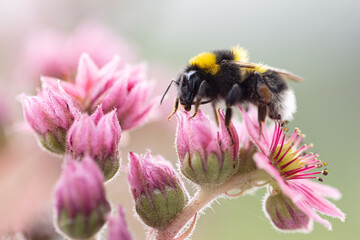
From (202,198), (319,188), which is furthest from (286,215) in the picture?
(202,198)

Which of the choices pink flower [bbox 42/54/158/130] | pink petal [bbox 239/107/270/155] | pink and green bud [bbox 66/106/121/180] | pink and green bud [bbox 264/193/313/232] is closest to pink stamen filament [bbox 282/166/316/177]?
pink and green bud [bbox 264/193/313/232]

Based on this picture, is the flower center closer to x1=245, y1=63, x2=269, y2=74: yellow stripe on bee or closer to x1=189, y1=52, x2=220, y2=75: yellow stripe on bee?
x1=245, y1=63, x2=269, y2=74: yellow stripe on bee

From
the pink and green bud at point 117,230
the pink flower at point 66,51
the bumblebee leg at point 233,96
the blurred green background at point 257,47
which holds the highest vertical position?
the bumblebee leg at point 233,96

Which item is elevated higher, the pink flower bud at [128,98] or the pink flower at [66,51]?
the pink flower bud at [128,98]

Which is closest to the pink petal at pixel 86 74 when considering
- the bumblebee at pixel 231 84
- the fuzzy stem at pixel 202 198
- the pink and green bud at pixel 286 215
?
the bumblebee at pixel 231 84

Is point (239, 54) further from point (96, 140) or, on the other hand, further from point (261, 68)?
point (96, 140)

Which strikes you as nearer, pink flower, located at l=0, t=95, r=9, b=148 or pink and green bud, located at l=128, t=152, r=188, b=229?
pink and green bud, located at l=128, t=152, r=188, b=229

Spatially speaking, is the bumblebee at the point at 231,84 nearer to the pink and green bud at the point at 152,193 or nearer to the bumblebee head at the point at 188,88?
the bumblebee head at the point at 188,88
